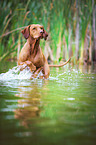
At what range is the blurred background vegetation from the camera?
10.2 metres

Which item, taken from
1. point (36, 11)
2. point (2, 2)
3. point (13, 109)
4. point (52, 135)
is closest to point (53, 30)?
point (36, 11)

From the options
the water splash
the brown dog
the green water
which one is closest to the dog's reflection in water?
the green water

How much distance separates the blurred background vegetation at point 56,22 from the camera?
10.2 m

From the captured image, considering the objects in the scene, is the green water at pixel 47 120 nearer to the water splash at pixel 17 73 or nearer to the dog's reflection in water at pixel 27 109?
the dog's reflection in water at pixel 27 109

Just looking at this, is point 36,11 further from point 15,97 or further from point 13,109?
point 13,109

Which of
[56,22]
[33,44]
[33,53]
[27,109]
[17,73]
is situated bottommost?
[17,73]

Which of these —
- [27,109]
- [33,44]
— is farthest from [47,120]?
[33,44]

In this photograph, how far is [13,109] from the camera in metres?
2.73

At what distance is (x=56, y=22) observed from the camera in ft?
34.1

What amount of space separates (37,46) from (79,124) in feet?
15.0

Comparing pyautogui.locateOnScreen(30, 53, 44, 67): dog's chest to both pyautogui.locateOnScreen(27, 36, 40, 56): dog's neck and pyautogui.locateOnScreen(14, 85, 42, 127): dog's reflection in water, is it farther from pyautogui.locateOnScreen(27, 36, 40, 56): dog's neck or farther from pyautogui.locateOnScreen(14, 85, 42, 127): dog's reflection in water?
pyautogui.locateOnScreen(14, 85, 42, 127): dog's reflection in water

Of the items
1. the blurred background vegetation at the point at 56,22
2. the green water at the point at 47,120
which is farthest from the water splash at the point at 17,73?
the blurred background vegetation at the point at 56,22

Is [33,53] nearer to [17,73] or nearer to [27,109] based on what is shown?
[17,73]

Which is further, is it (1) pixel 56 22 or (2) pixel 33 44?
(1) pixel 56 22
